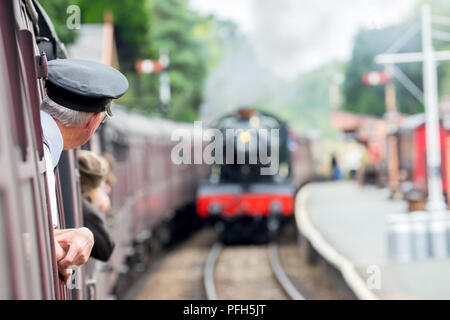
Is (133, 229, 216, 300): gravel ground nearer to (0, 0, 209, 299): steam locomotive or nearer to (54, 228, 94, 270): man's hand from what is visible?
(0, 0, 209, 299): steam locomotive

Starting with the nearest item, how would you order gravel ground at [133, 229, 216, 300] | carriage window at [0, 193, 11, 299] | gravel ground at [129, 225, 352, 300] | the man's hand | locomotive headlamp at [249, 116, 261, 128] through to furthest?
carriage window at [0, 193, 11, 299], the man's hand, gravel ground at [129, 225, 352, 300], gravel ground at [133, 229, 216, 300], locomotive headlamp at [249, 116, 261, 128]

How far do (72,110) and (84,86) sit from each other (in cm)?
11

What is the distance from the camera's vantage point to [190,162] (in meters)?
19.6

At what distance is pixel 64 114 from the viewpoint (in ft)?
8.18

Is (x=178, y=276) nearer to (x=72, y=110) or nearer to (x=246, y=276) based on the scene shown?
(x=246, y=276)

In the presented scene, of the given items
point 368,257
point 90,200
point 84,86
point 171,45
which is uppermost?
point 171,45

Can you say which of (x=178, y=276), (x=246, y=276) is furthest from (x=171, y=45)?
(x=246, y=276)

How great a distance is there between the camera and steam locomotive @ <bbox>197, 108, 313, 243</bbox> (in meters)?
14.8

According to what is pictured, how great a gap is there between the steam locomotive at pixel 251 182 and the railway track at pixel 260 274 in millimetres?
506

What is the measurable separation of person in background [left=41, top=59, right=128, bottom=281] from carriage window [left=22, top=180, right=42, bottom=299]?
1.29 feet

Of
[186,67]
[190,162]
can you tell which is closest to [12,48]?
[190,162]

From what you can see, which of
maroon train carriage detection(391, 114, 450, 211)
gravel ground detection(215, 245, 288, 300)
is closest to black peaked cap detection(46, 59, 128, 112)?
gravel ground detection(215, 245, 288, 300)

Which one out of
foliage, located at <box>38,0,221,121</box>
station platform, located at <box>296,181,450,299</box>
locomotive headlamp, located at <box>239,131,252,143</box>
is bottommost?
station platform, located at <box>296,181,450,299</box>
